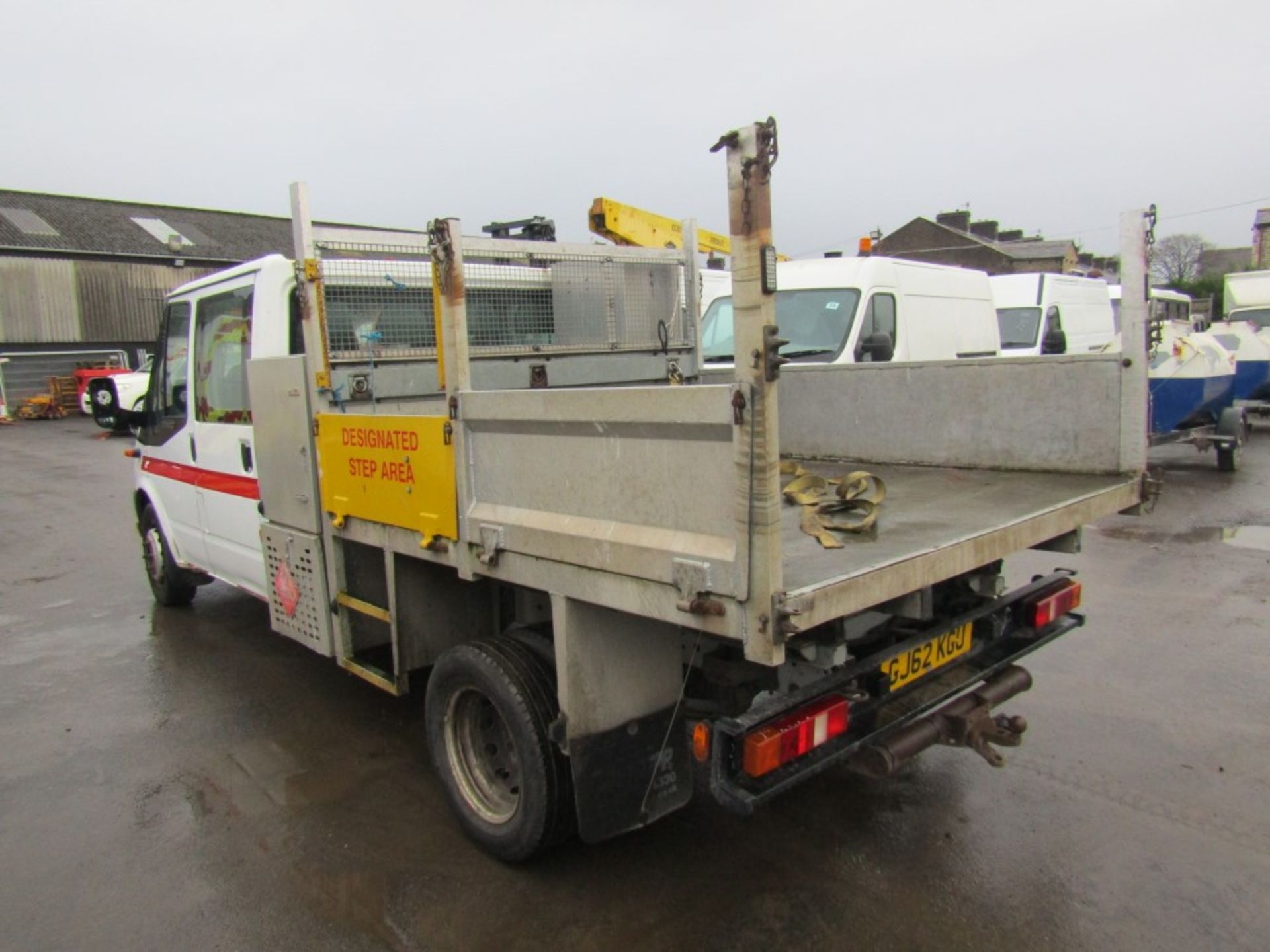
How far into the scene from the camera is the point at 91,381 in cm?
527

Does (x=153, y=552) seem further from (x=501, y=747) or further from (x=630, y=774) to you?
(x=630, y=774)

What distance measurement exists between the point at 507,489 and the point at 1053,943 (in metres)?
2.30

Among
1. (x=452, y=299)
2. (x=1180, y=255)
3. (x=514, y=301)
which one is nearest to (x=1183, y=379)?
(x=514, y=301)

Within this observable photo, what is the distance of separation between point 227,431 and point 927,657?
395cm

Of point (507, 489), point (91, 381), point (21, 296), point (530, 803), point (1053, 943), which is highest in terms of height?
point (21, 296)

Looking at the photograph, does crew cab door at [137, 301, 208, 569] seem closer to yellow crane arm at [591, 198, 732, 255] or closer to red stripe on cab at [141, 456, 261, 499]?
red stripe on cab at [141, 456, 261, 499]

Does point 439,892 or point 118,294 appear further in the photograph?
point 118,294

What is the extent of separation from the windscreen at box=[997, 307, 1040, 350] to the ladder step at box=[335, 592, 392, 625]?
11797 mm

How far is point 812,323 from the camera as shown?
26.2 feet

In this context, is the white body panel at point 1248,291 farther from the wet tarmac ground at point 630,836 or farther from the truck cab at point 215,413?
the truck cab at point 215,413

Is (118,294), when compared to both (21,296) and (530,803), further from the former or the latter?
(530,803)

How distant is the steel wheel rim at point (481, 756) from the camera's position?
342cm

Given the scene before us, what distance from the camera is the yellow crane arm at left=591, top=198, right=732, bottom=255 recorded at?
6.32m

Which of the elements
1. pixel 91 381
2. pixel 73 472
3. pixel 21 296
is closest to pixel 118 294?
pixel 21 296
